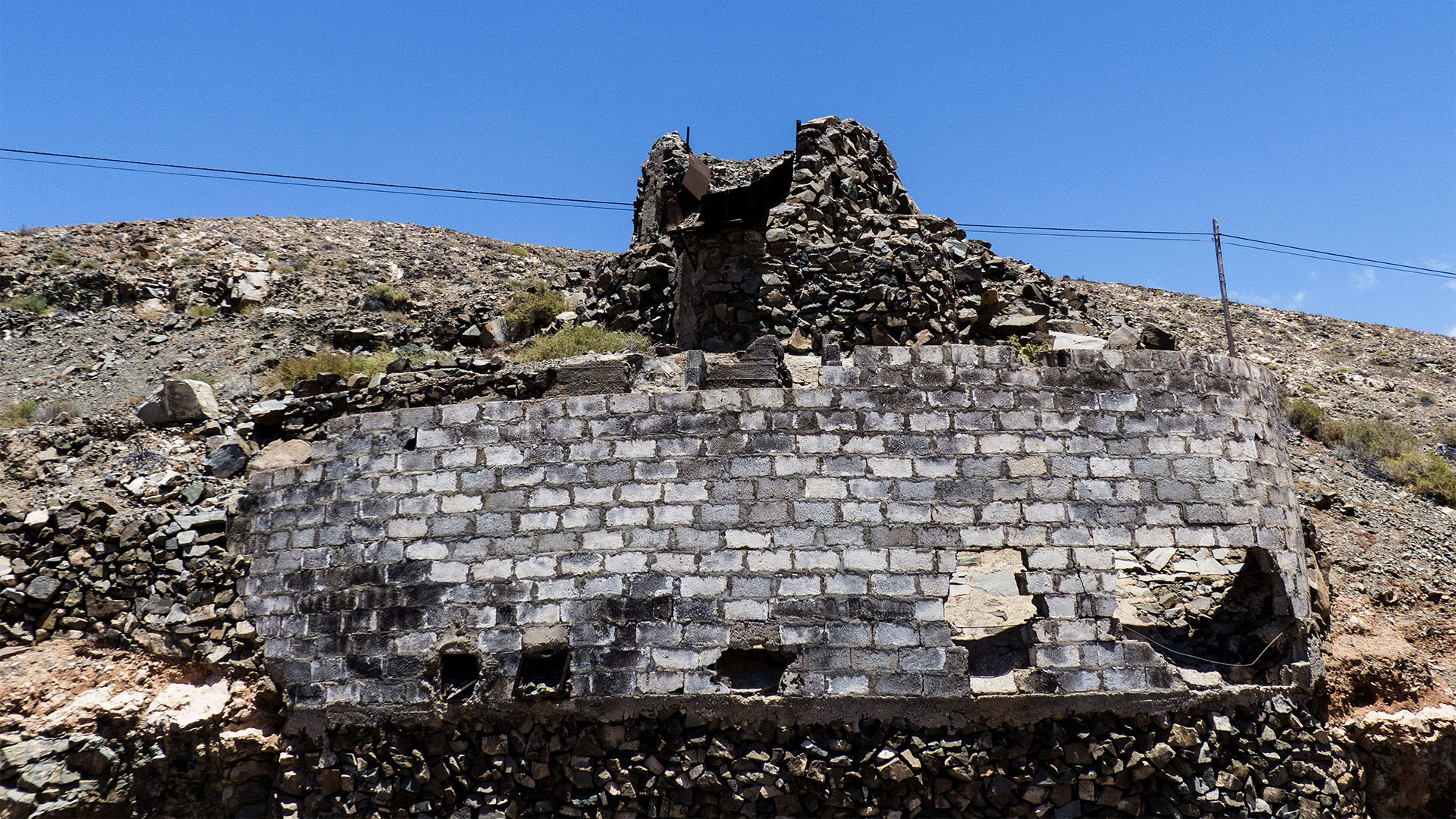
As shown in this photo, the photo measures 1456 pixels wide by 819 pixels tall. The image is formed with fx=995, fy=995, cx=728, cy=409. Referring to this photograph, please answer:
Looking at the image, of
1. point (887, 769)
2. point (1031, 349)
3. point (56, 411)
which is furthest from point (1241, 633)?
point (56, 411)

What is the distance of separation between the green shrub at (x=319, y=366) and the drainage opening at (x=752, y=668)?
257 inches

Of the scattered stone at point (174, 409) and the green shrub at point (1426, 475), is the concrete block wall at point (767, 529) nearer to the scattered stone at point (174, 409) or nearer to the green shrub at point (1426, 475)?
the scattered stone at point (174, 409)

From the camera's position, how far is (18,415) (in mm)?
12070

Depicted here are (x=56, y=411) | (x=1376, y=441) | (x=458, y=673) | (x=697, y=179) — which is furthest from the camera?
(x=1376, y=441)

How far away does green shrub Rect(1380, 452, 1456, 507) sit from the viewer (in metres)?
12.8

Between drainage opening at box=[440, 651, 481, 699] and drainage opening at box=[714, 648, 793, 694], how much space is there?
188 centimetres

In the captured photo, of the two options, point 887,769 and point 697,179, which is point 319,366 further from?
point 887,769

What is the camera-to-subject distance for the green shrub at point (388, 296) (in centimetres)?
1833

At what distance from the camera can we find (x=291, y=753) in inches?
306

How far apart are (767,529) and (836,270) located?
476 cm

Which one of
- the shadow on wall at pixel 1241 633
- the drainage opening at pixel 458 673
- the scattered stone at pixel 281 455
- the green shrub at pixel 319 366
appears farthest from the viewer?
the green shrub at pixel 319 366

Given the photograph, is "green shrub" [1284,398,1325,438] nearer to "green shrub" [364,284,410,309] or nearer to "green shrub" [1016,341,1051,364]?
"green shrub" [1016,341,1051,364]

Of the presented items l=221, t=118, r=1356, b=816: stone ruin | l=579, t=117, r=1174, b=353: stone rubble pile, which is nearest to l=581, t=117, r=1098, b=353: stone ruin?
l=579, t=117, r=1174, b=353: stone rubble pile

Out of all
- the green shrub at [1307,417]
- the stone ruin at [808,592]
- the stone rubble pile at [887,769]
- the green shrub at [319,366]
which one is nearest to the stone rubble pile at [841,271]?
the stone ruin at [808,592]
